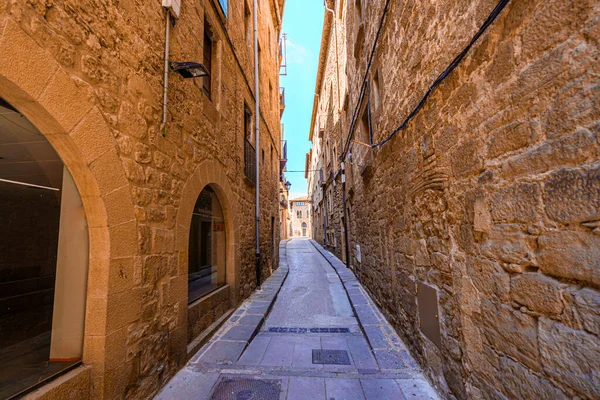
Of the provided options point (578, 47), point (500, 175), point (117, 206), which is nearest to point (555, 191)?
point (500, 175)

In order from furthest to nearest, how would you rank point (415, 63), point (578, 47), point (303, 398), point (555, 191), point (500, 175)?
point (415, 63) < point (303, 398) < point (500, 175) < point (555, 191) < point (578, 47)

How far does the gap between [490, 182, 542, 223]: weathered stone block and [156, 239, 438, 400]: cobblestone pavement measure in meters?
1.89

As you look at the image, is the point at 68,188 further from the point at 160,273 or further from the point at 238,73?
the point at 238,73

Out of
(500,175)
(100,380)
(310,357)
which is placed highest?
(500,175)

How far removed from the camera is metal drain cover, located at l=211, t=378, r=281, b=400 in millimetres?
Answer: 2521

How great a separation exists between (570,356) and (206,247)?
446 centimetres

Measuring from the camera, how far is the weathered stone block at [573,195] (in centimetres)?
111

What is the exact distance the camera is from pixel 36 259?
2832mm

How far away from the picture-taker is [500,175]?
1652 mm

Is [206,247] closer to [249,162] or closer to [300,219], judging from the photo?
[249,162]

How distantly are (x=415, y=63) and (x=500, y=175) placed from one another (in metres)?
1.82

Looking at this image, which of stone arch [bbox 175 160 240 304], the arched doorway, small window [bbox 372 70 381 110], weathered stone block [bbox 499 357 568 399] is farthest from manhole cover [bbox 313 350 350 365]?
small window [bbox 372 70 381 110]

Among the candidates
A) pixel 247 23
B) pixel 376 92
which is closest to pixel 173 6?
pixel 376 92

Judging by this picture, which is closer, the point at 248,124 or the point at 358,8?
the point at 358,8
